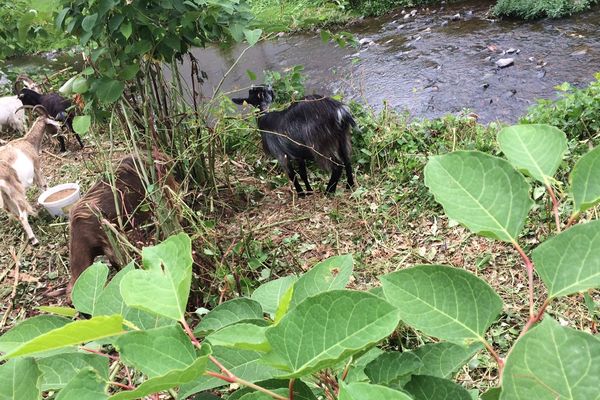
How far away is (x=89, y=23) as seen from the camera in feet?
6.94

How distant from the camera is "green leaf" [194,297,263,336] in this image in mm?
658

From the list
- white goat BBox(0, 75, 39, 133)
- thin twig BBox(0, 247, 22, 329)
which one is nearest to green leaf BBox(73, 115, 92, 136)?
thin twig BBox(0, 247, 22, 329)

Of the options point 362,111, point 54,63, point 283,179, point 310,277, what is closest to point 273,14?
point 54,63

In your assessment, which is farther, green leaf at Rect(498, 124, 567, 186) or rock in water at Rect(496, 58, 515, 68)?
rock in water at Rect(496, 58, 515, 68)

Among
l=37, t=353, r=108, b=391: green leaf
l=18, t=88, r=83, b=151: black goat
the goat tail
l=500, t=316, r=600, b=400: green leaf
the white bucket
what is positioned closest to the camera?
l=500, t=316, r=600, b=400: green leaf

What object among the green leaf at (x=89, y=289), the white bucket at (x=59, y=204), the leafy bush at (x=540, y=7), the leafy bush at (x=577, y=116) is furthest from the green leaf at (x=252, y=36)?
the leafy bush at (x=540, y=7)

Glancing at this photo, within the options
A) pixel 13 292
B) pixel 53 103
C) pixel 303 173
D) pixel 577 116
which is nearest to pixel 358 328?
pixel 13 292

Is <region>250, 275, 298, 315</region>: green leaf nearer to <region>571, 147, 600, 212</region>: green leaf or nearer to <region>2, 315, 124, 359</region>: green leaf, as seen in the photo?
<region>2, 315, 124, 359</region>: green leaf

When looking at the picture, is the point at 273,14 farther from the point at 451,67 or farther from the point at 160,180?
the point at 160,180

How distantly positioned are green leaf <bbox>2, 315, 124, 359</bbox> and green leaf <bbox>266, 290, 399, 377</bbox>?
0.15 metres

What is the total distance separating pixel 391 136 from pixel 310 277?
3.54 meters

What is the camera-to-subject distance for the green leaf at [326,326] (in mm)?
476

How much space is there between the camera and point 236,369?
0.56 meters

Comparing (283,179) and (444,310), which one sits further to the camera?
(283,179)
